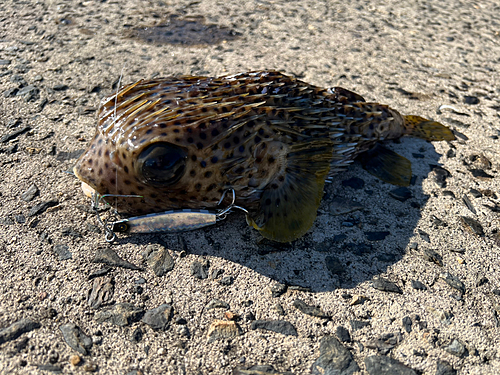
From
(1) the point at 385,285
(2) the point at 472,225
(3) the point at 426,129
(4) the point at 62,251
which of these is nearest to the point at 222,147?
(4) the point at 62,251

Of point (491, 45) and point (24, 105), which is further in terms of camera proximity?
point (491, 45)

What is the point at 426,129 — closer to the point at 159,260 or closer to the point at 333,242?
the point at 333,242

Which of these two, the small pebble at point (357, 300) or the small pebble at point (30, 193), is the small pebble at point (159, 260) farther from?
the small pebble at point (357, 300)

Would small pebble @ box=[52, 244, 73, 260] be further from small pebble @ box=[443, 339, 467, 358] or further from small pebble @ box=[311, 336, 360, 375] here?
small pebble @ box=[443, 339, 467, 358]

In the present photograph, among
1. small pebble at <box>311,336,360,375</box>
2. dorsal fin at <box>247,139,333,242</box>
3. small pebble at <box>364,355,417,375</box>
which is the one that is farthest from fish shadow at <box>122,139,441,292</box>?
small pebble at <box>364,355,417,375</box>

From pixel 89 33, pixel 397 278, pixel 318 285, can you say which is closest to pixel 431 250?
pixel 397 278

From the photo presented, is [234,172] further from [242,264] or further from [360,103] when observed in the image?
[360,103]
